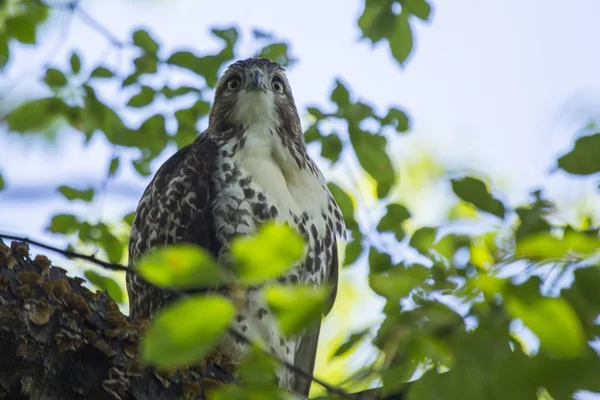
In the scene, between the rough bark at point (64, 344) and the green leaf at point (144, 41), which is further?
the green leaf at point (144, 41)

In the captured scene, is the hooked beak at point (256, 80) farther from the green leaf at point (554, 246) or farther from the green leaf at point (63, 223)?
the green leaf at point (554, 246)

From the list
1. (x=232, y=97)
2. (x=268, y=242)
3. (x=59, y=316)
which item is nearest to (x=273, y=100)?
(x=232, y=97)

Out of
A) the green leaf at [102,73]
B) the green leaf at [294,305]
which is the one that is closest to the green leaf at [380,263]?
the green leaf at [102,73]

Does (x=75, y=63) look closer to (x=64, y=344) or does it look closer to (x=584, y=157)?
(x=64, y=344)

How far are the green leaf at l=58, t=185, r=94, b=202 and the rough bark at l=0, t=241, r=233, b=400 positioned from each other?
6.63 feet

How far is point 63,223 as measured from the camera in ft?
16.2

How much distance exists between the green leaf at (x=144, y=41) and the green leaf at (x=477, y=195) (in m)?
3.02

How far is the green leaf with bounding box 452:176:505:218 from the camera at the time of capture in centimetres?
252

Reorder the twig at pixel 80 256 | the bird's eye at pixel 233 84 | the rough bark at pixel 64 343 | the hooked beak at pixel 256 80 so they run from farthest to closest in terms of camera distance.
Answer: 1. the bird's eye at pixel 233 84
2. the hooked beak at pixel 256 80
3. the rough bark at pixel 64 343
4. the twig at pixel 80 256

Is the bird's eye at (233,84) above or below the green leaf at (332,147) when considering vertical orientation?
above

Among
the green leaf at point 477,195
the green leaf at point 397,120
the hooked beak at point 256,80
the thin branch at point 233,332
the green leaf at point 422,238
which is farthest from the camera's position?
the hooked beak at point 256,80

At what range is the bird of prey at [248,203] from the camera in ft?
13.6

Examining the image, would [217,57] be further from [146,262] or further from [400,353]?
[146,262]

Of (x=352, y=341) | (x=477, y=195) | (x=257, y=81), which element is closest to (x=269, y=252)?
(x=352, y=341)
